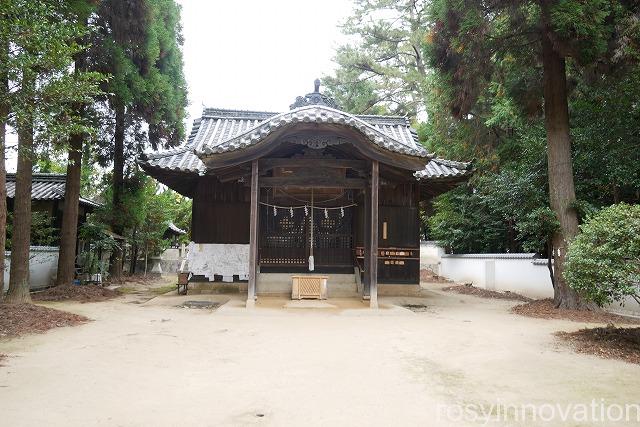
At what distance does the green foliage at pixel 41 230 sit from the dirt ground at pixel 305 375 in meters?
8.61

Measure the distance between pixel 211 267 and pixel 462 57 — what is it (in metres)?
9.21

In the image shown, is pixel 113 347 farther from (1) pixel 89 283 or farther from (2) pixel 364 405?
(1) pixel 89 283

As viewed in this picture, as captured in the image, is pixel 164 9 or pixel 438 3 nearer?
pixel 438 3

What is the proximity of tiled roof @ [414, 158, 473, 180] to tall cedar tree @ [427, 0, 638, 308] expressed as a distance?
1937 mm

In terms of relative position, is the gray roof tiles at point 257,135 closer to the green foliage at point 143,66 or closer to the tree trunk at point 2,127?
the green foliage at point 143,66

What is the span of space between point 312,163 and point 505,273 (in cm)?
995

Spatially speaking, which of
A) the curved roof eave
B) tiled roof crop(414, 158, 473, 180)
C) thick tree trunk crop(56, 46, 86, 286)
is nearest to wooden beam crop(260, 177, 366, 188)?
the curved roof eave

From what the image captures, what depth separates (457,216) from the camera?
70.3 feet

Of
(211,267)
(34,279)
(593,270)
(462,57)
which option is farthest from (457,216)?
(34,279)

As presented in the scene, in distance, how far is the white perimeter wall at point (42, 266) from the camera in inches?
575

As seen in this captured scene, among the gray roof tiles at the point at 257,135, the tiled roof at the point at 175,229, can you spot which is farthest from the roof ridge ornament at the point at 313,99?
the tiled roof at the point at 175,229

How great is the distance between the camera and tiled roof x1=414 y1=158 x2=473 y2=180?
13.1 meters

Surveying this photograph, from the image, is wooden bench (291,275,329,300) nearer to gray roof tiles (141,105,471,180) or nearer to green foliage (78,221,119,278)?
Result: gray roof tiles (141,105,471,180)

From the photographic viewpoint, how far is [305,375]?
5.17 m
